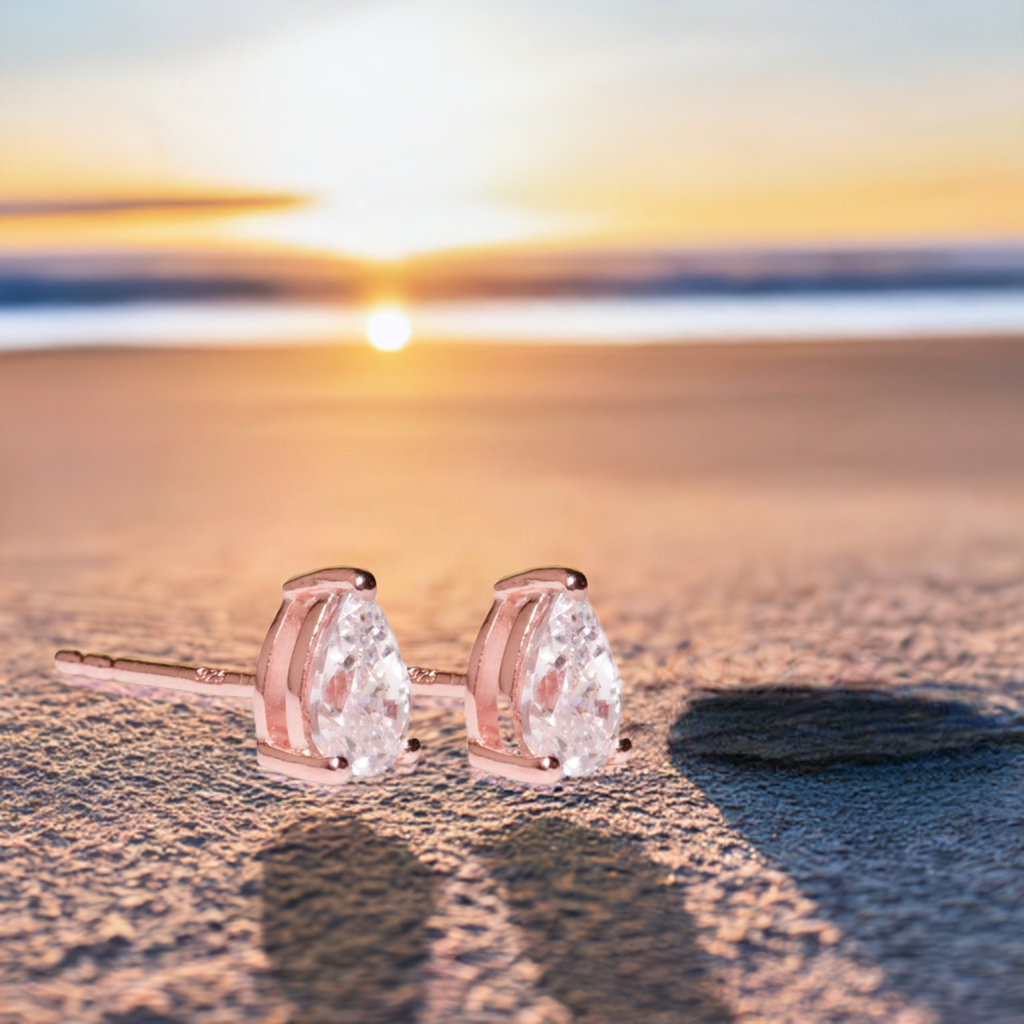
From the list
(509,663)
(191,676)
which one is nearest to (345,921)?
(509,663)

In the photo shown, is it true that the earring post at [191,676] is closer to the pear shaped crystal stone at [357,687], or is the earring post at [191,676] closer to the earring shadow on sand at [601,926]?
the pear shaped crystal stone at [357,687]

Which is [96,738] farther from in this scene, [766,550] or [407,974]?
[766,550]

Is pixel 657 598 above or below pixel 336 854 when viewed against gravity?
above

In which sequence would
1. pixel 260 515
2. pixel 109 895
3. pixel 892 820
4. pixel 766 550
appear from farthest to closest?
Answer: 1. pixel 260 515
2. pixel 766 550
3. pixel 892 820
4. pixel 109 895

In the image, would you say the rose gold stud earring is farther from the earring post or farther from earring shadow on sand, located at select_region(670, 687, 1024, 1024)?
earring shadow on sand, located at select_region(670, 687, 1024, 1024)

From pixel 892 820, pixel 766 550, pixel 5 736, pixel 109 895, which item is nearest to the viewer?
pixel 109 895

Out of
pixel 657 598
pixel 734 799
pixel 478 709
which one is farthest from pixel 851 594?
pixel 478 709

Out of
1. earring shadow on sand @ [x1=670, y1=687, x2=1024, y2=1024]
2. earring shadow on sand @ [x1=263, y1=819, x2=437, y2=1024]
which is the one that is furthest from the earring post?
earring shadow on sand @ [x1=670, y1=687, x2=1024, y2=1024]
